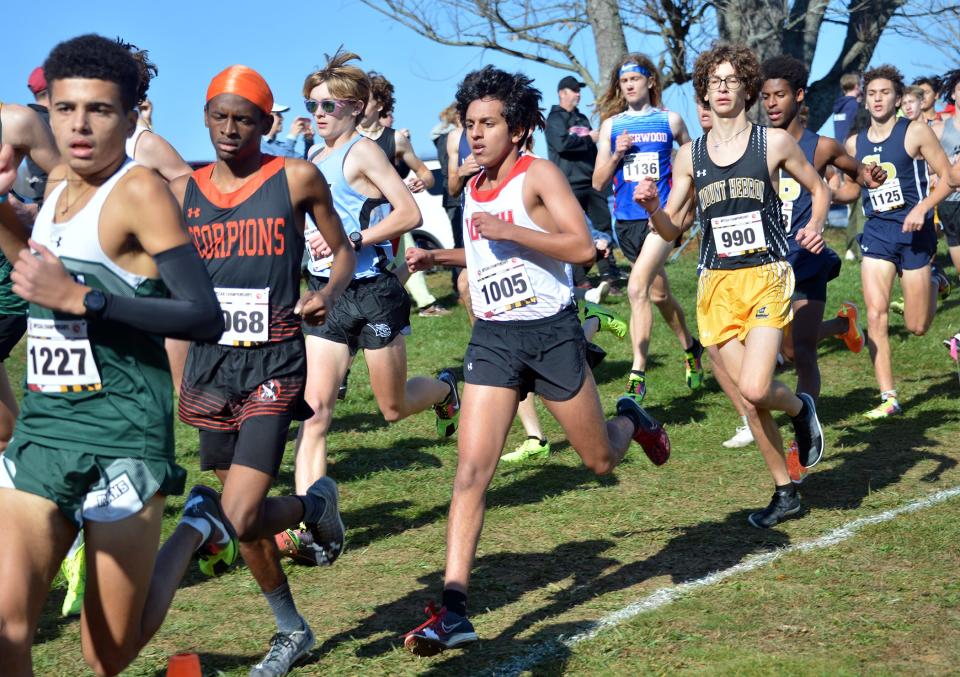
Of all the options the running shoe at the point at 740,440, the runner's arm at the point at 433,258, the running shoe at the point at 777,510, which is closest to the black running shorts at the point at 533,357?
the runner's arm at the point at 433,258

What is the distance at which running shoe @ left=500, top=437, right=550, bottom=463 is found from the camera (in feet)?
25.1

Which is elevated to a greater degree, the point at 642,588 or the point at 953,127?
the point at 953,127

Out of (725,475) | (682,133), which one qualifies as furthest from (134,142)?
(682,133)

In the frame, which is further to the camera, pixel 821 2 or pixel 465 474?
pixel 821 2

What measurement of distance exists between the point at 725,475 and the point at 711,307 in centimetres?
142

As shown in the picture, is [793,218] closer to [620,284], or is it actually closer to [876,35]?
[620,284]

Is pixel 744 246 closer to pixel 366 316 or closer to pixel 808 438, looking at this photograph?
pixel 808 438

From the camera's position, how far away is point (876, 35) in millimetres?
20172

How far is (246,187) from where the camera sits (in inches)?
175

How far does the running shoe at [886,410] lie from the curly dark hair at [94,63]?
251 inches

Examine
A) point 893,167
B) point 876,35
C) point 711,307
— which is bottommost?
point 711,307

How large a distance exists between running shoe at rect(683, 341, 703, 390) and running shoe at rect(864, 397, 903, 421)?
1.42 metres

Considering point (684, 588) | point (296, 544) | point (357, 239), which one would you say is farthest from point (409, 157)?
point (684, 588)

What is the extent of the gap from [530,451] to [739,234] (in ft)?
7.33
